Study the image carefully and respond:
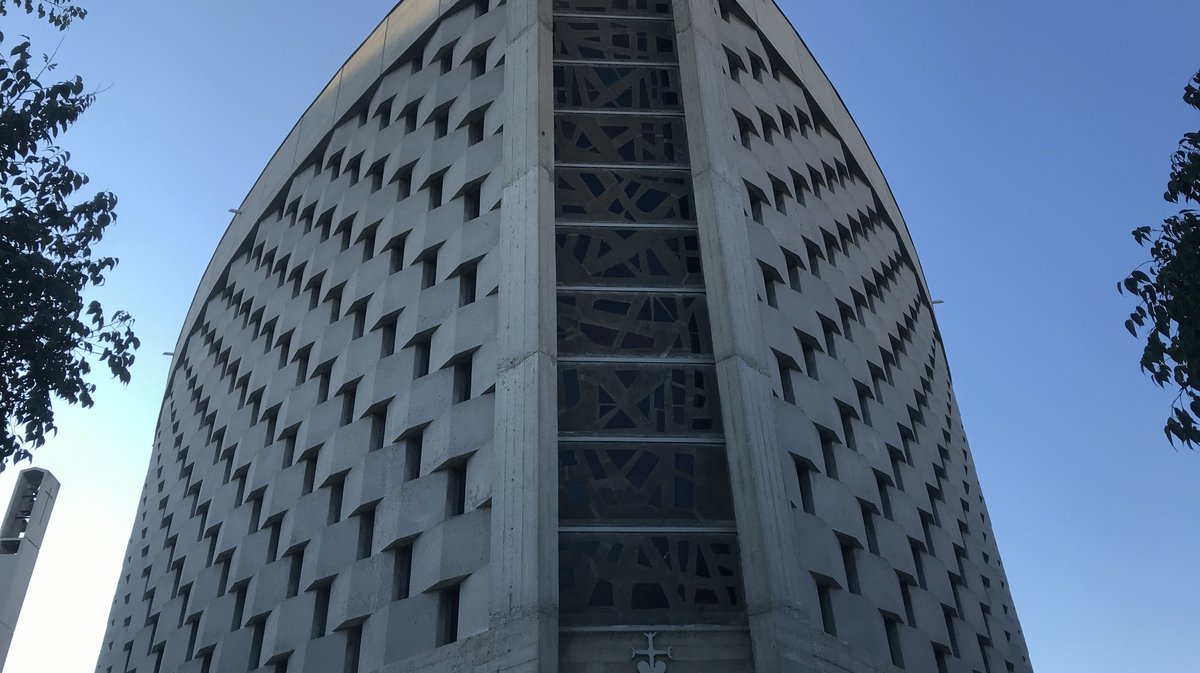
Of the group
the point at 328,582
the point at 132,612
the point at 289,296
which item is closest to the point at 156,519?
the point at 132,612

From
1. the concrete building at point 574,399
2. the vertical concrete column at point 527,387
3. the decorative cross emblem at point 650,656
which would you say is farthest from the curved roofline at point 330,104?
the decorative cross emblem at point 650,656

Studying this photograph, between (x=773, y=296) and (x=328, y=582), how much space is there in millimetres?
9725

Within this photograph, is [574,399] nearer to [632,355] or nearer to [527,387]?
[527,387]

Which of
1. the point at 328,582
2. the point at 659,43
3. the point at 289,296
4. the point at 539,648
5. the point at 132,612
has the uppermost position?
the point at 659,43

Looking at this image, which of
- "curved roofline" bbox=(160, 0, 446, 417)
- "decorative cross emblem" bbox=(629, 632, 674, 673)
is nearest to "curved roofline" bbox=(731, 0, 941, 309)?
"curved roofline" bbox=(160, 0, 446, 417)

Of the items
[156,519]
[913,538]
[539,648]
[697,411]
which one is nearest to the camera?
[539,648]

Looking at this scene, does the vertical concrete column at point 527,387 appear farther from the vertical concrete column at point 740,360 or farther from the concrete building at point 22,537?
the concrete building at point 22,537

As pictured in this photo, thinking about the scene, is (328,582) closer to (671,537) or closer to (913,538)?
(671,537)

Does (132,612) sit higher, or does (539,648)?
(132,612)

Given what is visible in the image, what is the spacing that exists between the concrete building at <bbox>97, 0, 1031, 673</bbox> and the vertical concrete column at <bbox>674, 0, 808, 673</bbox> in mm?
65

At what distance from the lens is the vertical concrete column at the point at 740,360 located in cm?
1519

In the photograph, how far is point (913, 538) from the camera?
21656 millimetres

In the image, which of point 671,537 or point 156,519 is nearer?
point 671,537

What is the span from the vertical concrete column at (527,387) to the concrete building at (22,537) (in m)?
18.4
